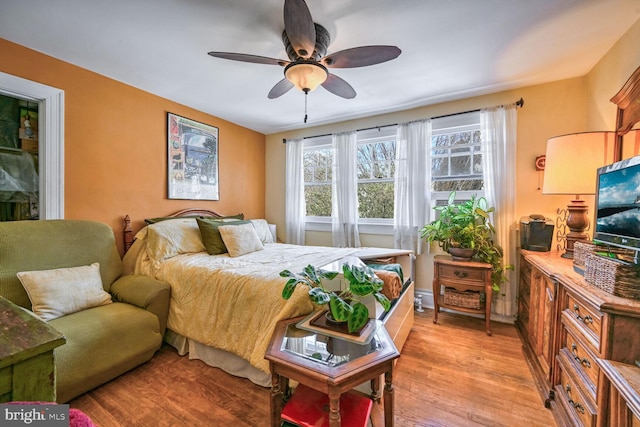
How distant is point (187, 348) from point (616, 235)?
2922 mm

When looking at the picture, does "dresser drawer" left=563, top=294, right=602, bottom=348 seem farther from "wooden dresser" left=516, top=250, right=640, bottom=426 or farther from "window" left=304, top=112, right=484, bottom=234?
"window" left=304, top=112, right=484, bottom=234

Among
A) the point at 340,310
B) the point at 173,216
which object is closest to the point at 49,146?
the point at 173,216

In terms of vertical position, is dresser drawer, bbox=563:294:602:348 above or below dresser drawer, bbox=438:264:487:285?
above

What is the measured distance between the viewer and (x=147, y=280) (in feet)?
7.01

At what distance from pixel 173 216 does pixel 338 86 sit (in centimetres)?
233

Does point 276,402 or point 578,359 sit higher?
A: point 578,359

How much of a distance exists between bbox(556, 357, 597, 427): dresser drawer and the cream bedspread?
141 centimetres

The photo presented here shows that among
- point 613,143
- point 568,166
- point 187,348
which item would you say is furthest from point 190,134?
point 613,143

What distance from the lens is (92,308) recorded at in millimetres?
Result: 1882

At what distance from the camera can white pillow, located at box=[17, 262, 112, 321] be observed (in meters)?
1.69

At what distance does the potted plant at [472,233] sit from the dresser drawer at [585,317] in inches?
42.7

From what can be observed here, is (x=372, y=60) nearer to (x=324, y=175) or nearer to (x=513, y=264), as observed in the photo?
(x=324, y=175)

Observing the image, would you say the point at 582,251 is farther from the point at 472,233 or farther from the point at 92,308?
the point at 92,308

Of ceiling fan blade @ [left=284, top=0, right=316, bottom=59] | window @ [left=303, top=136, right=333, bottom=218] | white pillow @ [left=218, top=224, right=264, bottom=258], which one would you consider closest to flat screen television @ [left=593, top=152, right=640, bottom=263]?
ceiling fan blade @ [left=284, top=0, right=316, bottom=59]
